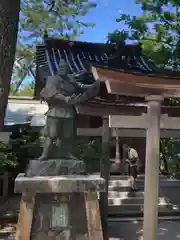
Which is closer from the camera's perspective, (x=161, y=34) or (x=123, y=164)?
(x=161, y=34)

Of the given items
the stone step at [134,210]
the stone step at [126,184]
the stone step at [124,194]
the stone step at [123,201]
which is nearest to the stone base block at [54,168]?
the stone step at [134,210]

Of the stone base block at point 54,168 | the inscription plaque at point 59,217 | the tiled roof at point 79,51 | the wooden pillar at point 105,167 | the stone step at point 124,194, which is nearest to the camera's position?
the inscription plaque at point 59,217

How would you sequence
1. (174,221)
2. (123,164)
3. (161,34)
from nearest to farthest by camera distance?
(174,221) → (161,34) → (123,164)

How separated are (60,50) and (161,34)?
455 cm

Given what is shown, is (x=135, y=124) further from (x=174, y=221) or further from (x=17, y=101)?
(x=17, y=101)

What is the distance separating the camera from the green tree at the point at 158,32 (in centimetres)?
1056

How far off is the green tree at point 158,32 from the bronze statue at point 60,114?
6.06 m

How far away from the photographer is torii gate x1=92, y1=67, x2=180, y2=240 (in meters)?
4.43

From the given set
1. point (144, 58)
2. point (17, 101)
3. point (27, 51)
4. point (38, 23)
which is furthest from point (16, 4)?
point (27, 51)

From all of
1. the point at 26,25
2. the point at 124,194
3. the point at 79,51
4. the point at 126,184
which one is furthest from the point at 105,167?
the point at 26,25

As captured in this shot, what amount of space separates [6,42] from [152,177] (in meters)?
5.00

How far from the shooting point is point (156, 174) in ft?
14.9

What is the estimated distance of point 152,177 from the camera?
454cm

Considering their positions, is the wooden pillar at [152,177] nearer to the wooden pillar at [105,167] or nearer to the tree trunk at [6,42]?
the wooden pillar at [105,167]
